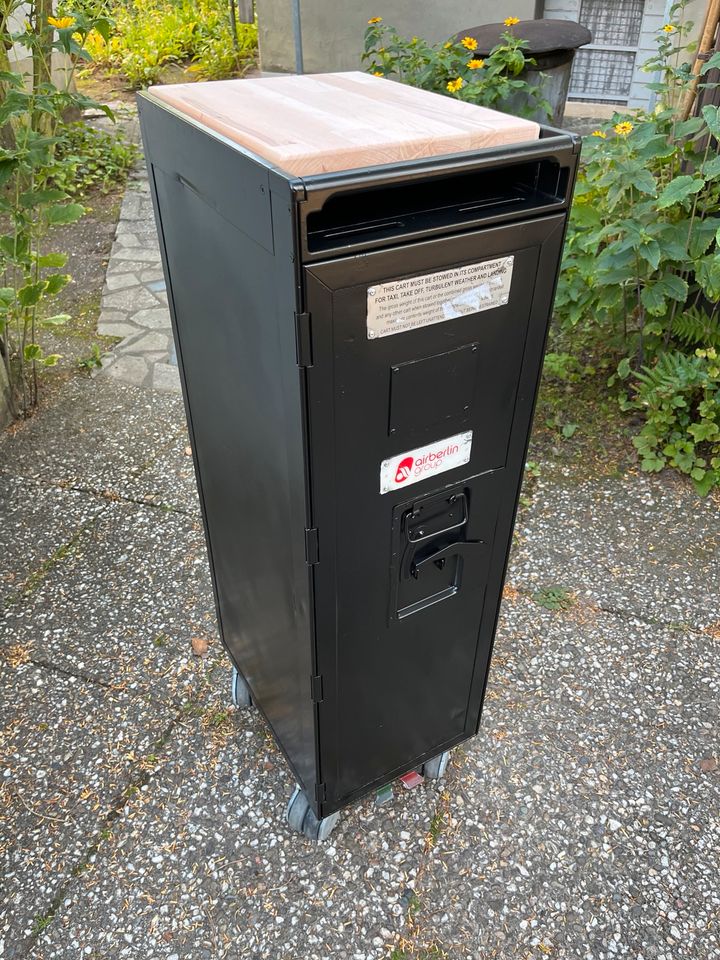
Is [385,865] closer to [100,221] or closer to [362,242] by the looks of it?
[362,242]

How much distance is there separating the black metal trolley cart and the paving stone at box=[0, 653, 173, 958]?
0.58 metres

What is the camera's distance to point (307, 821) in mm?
2016

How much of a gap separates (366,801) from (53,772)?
94 centimetres

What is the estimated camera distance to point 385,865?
1970 millimetres

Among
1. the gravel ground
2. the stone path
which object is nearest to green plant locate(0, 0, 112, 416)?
the stone path

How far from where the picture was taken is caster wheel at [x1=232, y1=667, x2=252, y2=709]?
2340mm

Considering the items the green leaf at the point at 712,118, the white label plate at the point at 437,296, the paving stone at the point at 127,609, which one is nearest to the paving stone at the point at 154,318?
the paving stone at the point at 127,609

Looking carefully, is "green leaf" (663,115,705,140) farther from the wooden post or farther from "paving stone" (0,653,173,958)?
"paving stone" (0,653,173,958)

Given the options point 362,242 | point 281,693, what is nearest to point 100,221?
point 281,693

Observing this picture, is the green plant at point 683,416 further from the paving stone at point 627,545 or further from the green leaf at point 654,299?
the green leaf at point 654,299

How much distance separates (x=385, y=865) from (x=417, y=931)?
0.60 feet

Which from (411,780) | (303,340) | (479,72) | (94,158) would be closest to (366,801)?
(411,780)

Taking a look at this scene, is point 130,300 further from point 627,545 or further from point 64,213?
point 627,545

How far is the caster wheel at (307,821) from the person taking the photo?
1998 millimetres
